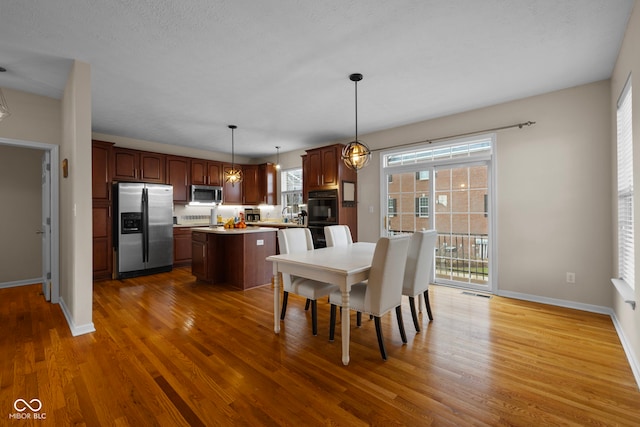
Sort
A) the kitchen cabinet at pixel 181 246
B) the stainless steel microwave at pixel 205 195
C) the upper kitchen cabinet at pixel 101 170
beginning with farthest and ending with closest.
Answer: the stainless steel microwave at pixel 205 195 → the kitchen cabinet at pixel 181 246 → the upper kitchen cabinet at pixel 101 170

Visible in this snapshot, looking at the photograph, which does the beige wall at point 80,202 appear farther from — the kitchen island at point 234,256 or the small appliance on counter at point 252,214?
the small appliance on counter at point 252,214

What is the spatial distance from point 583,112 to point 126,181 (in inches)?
269

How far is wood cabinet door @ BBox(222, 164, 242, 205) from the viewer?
7094 millimetres

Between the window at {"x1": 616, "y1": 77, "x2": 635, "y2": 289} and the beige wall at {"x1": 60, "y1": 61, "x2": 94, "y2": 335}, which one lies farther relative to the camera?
the beige wall at {"x1": 60, "y1": 61, "x2": 94, "y2": 335}

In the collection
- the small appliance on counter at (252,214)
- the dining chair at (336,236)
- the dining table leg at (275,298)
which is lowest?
the dining table leg at (275,298)

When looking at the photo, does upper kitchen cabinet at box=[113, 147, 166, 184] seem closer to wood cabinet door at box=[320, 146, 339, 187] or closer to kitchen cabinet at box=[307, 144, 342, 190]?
kitchen cabinet at box=[307, 144, 342, 190]

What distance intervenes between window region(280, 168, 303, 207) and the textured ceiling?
112 inches

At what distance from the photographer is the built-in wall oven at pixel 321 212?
5391mm

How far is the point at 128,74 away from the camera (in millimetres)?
3162

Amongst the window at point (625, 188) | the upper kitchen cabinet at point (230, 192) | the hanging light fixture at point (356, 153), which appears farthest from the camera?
the upper kitchen cabinet at point (230, 192)

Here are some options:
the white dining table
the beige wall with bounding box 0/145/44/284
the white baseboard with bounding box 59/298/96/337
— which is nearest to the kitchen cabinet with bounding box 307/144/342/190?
the white dining table

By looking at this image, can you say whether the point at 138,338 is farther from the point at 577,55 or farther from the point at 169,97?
the point at 577,55

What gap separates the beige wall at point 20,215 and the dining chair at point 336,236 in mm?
4744

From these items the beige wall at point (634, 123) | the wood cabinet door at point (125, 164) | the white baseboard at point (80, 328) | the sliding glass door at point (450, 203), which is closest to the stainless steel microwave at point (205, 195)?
the wood cabinet door at point (125, 164)
